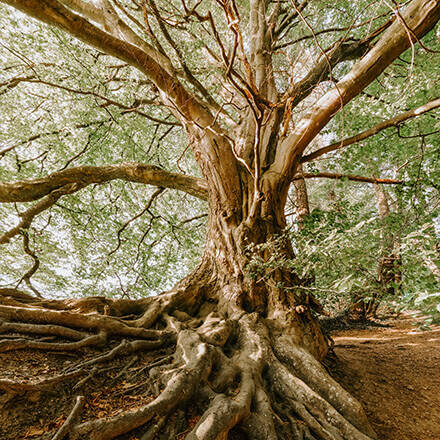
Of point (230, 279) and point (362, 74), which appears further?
point (230, 279)

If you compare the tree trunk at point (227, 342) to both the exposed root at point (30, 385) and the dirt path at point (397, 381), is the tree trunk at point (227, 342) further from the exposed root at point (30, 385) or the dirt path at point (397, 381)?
the dirt path at point (397, 381)

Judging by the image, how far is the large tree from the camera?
1838 mm

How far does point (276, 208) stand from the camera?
12.6ft

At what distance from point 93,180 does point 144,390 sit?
10.5ft

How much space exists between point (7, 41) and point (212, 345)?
22.7ft

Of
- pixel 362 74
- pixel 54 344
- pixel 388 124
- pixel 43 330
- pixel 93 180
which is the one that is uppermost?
pixel 362 74

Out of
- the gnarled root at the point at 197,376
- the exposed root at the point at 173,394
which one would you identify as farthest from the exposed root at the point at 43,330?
the exposed root at the point at 173,394

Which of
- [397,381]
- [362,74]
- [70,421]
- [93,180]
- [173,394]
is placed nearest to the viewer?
[70,421]

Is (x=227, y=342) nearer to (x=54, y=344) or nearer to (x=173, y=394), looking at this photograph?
(x=173, y=394)

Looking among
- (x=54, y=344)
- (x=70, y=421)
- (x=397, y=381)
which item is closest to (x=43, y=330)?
(x=54, y=344)

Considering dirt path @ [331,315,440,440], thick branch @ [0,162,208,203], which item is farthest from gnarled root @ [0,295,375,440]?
thick branch @ [0,162,208,203]

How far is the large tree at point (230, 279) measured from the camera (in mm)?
1838

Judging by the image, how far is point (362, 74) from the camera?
3033mm

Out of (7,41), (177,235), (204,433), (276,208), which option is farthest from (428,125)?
(7,41)
